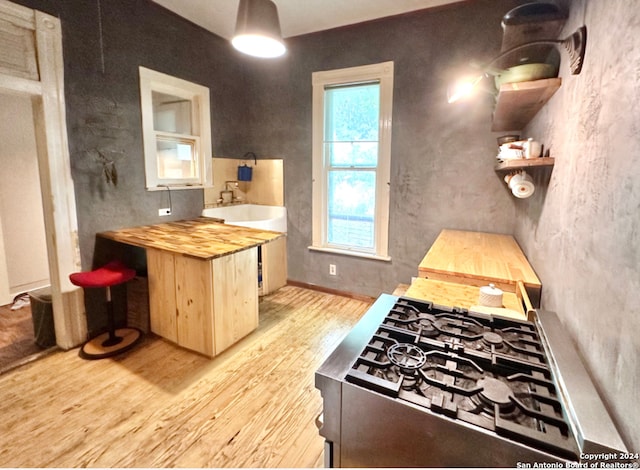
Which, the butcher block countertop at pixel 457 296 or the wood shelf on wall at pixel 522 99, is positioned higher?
the wood shelf on wall at pixel 522 99

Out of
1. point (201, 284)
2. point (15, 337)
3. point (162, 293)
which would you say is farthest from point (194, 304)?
point (15, 337)

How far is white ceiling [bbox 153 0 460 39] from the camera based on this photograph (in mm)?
2695

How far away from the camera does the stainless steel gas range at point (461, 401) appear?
1.92ft

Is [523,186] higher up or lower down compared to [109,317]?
higher up

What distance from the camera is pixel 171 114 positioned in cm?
317

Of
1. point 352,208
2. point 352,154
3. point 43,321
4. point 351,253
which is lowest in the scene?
point 43,321

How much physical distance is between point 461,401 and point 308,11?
10.6 feet

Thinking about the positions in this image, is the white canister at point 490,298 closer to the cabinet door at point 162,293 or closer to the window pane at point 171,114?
the cabinet door at point 162,293

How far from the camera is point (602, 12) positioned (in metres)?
0.95

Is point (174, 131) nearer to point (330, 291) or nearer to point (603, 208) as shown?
point (330, 291)

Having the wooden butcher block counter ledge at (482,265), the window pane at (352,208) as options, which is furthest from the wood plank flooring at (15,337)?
the wooden butcher block counter ledge at (482,265)

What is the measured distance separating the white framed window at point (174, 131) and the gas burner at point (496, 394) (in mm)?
3008

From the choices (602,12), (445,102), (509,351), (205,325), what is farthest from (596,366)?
(445,102)

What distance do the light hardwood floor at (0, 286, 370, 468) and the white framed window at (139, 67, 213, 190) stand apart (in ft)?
5.22
